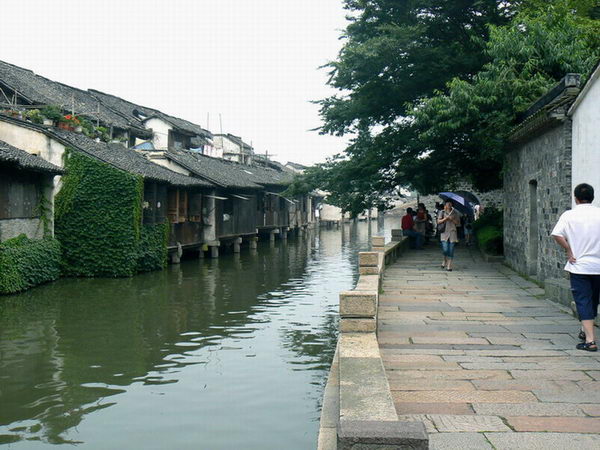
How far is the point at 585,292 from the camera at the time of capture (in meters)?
7.32

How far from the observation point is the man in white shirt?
7270 millimetres

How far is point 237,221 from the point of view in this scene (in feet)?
111

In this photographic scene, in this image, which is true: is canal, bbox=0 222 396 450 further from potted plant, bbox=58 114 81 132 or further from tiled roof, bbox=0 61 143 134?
tiled roof, bbox=0 61 143 134

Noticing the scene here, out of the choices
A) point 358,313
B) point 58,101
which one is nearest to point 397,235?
point 358,313

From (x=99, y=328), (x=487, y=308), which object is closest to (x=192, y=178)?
(x=99, y=328)

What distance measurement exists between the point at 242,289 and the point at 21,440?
12345 mm

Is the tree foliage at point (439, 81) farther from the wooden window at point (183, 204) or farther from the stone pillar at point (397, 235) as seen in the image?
the wooden window at point (183, 204)

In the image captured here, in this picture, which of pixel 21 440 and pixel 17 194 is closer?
pixel 21 440

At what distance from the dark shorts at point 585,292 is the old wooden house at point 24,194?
13.3 metres

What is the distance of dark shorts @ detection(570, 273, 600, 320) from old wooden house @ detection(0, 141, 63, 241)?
525 inches

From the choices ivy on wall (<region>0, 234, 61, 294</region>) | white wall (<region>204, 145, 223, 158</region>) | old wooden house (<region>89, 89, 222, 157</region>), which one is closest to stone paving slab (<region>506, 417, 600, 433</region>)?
ivy on wall (<region>0, 234, 61, 294</region>)

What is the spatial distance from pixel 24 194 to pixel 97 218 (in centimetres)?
319

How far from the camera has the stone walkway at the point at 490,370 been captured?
4.81 meters

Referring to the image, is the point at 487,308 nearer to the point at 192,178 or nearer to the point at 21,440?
the point at 21,440
